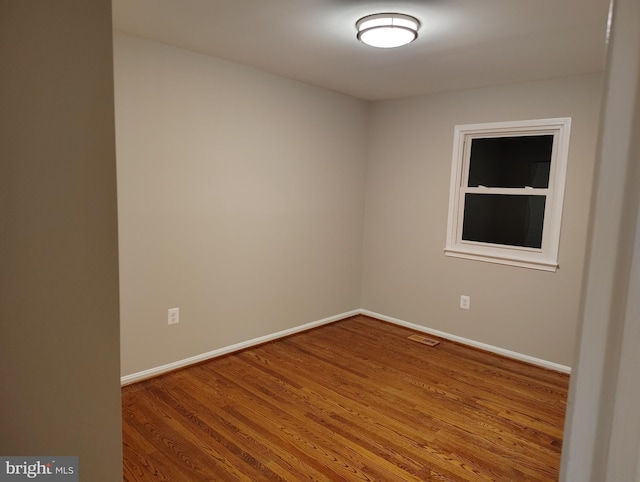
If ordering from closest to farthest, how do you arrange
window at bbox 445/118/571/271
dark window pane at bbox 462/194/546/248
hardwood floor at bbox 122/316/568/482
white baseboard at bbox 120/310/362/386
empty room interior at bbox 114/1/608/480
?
hardwood floor at bbox 122/316/568/482
empty room interior at bbox 114/1/608/480
white baseboard at bbox 120/310/362/386
window at bbox 445/118/571/271
dark window pane at bbox 462/194/546/248

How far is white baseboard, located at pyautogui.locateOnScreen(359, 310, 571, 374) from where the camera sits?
3527 mm

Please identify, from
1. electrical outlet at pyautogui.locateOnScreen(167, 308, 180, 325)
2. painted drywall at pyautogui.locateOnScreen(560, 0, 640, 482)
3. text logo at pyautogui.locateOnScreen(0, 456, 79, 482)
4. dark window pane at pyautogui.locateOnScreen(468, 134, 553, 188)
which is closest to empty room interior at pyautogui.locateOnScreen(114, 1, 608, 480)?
electrical outlet at pyautogui.locateOnScreen(167, 308, 180, 325)

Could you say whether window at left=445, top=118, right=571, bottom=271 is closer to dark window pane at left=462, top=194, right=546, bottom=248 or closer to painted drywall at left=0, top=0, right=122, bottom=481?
dark window pane at left=462, top=194, right=546, bottom=248

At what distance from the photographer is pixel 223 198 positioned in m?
3.39

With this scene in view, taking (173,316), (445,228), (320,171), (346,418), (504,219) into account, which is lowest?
(346,418)

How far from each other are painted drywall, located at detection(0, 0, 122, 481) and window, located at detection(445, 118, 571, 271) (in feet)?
11.2

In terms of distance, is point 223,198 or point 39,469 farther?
point 223,198

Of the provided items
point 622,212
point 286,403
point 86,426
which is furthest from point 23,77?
point 286,403

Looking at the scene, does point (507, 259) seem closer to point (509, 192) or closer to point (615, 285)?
point (509, 192)

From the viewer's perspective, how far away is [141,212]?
292 centimetres

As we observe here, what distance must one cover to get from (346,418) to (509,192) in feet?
8.13

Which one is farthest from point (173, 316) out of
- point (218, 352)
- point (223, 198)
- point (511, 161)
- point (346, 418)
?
point (511, 161)

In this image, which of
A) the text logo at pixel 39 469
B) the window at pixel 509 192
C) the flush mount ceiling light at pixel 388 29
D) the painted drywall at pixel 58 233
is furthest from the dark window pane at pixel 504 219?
the text logo at pixel 39 469

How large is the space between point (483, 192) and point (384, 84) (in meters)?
1.36
